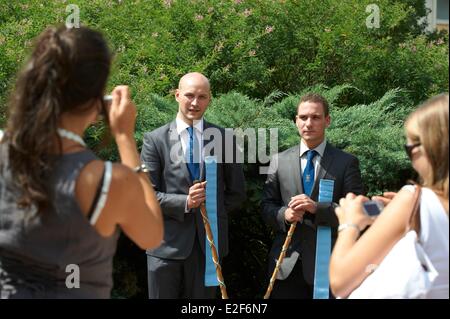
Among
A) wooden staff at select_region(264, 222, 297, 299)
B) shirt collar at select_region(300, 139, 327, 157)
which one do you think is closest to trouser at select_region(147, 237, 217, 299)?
wooden staff at select_region(264, 222, 297, 299)

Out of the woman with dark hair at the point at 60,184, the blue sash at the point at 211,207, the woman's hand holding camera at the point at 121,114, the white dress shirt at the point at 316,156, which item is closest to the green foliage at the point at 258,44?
the blue sash at the point at 211,207

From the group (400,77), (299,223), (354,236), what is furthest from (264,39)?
(354,236)

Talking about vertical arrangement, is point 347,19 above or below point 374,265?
above

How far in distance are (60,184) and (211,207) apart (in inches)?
122

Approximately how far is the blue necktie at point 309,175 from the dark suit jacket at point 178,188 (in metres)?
0.49

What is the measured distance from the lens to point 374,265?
9.96 feet

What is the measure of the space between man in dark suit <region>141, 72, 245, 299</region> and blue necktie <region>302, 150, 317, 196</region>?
19.3 inches

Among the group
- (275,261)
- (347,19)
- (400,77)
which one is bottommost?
(275,261)

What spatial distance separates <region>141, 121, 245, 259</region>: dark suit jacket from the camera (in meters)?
5.64

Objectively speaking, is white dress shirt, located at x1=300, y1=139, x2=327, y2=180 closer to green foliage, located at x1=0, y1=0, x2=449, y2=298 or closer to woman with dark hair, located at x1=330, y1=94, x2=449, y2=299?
green foliage, located at x1=0, y1=0, x2=449, y2=298

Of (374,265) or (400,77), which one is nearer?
(374,265)

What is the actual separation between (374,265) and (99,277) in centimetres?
108

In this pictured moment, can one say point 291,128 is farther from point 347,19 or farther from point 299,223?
point 347,19

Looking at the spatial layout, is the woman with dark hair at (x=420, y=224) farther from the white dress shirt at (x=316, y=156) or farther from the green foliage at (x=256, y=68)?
the green foliage at (x=256, y=68)
